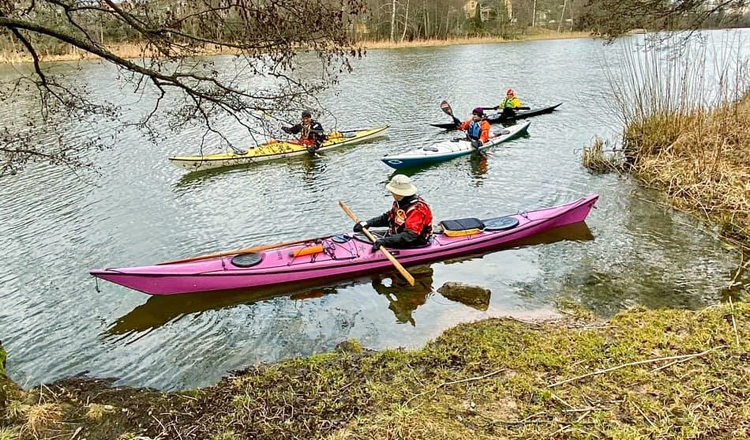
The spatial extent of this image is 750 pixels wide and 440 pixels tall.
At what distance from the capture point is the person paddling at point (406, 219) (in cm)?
629

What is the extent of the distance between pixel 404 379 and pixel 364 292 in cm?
248

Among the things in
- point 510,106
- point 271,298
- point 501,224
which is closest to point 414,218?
point 501,224

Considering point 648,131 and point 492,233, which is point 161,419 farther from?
point 648,131

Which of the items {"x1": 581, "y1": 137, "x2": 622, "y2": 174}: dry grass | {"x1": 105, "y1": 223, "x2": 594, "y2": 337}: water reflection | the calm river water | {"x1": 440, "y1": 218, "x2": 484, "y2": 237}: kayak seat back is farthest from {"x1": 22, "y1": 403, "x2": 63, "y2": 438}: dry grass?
{"x1": 581, "y1": 137, "x2": 622, "y2": 174}: dry grass

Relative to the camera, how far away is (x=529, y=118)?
1464 centimetres

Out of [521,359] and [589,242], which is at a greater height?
[521,359]

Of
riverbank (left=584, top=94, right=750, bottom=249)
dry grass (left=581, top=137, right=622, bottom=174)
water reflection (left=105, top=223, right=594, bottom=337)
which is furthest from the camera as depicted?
dry grass (left=581, top=137, right=622, bottom=174)

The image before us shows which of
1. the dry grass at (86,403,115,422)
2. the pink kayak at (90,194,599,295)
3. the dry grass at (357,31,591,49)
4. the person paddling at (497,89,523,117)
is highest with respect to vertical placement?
the dry grass at (357,31,591,49)

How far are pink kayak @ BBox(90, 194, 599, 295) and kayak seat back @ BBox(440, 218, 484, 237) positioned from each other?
0.02 m

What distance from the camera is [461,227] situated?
6.91 m

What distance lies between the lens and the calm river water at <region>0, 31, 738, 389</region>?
5.27 meters

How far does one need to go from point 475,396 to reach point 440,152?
804 cm

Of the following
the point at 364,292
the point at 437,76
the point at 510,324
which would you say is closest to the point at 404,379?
the point at 510,324

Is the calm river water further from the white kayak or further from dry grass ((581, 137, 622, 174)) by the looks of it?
dry grass ((581, 137, 622, 174))
